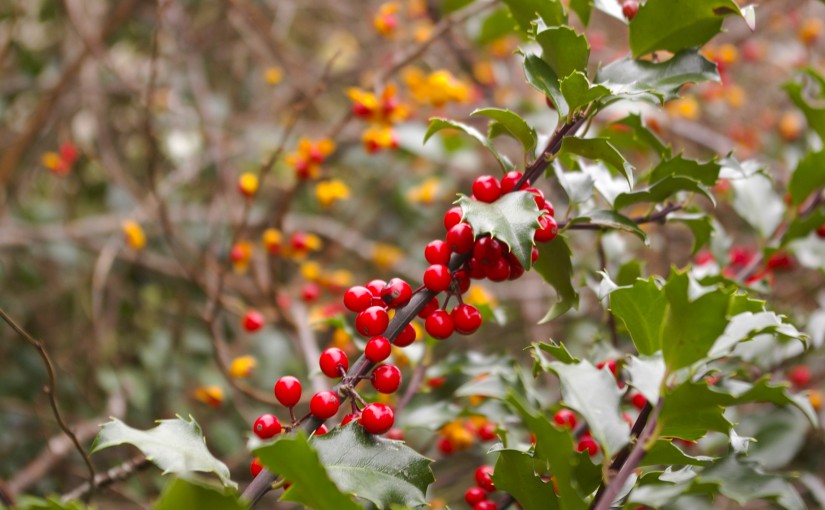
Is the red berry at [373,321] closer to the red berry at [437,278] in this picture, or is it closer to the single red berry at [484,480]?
the red berry at [437,278]

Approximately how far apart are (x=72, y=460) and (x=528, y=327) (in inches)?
65.3

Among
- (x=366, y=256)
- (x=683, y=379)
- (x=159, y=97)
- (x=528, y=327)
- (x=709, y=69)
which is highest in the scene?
(x=709, y=69)

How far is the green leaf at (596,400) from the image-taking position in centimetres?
82

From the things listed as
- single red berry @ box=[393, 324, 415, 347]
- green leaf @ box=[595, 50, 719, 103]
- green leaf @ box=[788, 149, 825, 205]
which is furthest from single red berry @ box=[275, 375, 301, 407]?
green leaf @ box=[788, 149, 825, 205]

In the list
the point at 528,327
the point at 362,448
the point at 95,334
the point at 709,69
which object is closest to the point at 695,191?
the point at 709,69

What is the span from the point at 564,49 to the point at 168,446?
76 cm

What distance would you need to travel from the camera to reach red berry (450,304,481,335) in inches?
38.5

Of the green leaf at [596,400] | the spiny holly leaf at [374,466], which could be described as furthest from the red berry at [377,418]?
the green leaf at [596,400]

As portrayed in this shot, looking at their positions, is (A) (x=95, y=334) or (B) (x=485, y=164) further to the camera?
(B) (x=485, y=164)

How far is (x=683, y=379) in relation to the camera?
0.85 metres

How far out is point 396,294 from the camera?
37.9 inches

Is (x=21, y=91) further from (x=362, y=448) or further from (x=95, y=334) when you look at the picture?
(x=362, y=448)

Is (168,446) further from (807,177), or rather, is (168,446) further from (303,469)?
(807,177)

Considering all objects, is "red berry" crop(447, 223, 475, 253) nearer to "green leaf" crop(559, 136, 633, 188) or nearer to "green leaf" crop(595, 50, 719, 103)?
"green leaf" crop(559, 136, 633, 188)
